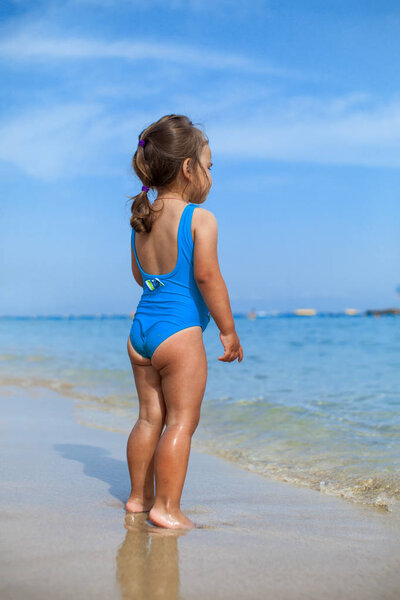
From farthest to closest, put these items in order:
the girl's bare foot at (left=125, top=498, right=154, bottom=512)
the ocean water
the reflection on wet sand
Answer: the ocean water → the girl's bare foot at (left=125, top=498, right=154, bottom=512) → the reflection on wet sand

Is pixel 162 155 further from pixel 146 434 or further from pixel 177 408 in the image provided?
pixel 146 434

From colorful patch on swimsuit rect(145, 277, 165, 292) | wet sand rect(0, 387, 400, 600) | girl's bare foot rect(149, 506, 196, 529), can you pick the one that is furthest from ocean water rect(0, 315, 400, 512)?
colorful patch on swimsuit rect(145, 277, 165, 292)

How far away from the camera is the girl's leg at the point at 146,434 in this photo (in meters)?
2.34

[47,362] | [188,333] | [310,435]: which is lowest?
[47,362]

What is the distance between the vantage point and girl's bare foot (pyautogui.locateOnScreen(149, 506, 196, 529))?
6.76ft

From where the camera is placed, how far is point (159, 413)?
2346mm

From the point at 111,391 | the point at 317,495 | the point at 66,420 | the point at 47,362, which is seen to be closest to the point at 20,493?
the point at 317,495

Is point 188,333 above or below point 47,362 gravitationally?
above

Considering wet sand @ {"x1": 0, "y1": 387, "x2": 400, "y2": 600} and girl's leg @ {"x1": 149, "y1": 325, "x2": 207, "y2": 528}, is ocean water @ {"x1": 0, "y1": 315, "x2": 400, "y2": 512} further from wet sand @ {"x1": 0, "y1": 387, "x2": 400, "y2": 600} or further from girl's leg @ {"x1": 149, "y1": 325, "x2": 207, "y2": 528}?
girl's leg @ {"x1": 149, "y1": 325, "x2": 207, "y2": 528}

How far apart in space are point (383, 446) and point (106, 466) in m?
2.02

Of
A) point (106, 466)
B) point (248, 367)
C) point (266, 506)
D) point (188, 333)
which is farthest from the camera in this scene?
point (248, 367)

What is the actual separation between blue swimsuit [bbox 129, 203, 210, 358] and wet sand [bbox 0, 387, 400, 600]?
70 centimetres

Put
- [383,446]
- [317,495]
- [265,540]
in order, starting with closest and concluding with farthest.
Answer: [265,540]
[317,495]
[383,446]

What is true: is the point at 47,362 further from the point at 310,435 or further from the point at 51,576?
the point at 51,576
